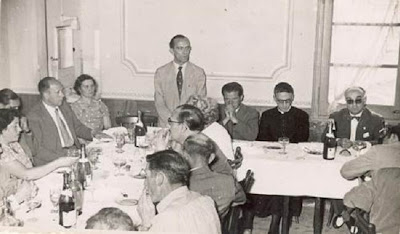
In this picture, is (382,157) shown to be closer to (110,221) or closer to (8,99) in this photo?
(110,221)

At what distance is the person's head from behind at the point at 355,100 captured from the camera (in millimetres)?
3414

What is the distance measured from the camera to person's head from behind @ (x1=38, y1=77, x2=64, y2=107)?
2.98 metres

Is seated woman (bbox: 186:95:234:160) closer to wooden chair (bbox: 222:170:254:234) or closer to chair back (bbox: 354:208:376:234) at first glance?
wooden chair (bbox: 222:170:254:234)

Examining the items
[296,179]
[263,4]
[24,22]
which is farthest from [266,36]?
[24,22]

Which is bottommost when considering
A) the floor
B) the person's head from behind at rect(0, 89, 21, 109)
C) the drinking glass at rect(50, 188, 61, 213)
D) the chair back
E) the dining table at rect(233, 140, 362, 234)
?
the floor

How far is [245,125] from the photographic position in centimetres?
358

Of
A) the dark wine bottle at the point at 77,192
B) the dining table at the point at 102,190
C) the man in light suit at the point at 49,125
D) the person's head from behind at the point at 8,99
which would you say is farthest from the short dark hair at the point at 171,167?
the man in light suit at the point at 49,125

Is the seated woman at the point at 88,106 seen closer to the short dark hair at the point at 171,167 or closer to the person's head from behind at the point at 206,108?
the person's head from behind at the point at 206,108

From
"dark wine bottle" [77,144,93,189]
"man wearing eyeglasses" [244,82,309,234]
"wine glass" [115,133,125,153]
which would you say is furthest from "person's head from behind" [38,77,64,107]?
"man wearing eyeglasses" [244,82,309,234]

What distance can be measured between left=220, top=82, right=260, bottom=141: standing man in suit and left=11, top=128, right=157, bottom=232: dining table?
79 cm

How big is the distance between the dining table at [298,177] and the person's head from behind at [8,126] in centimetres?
125

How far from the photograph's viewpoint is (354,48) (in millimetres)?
3533

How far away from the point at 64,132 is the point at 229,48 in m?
1.44

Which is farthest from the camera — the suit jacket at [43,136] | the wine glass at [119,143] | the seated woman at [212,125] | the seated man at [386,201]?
the suit jacket at [43,136]
